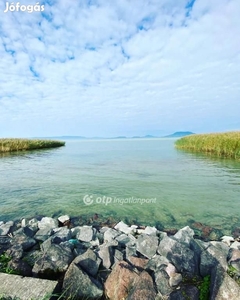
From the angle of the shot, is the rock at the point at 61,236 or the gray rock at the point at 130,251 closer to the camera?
the gray rock at the point at 130,251

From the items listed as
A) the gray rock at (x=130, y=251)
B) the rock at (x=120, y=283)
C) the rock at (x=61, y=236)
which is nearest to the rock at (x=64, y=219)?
the rock at (x=61, y=236)

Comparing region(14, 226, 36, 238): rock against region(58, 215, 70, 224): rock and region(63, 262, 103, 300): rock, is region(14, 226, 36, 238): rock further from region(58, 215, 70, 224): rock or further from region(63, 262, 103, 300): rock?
region(63, 262, 103, 300): rock

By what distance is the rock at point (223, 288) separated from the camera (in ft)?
7.73

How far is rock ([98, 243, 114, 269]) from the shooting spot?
3.36 m

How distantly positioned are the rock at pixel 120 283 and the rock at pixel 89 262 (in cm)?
32

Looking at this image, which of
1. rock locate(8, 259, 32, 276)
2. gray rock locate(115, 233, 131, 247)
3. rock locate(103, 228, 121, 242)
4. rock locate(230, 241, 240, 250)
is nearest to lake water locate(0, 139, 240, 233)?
rock locate(230, 241, 240, 250)

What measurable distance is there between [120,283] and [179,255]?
103 centimetres

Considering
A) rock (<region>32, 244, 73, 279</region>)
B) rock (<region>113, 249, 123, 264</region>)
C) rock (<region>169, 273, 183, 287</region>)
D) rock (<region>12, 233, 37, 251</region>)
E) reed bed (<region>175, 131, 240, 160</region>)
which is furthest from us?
reed bed (<region>175, 131, 240, 160</region>)

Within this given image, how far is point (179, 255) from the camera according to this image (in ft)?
10.6

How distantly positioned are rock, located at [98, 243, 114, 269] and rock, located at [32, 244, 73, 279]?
501 mm

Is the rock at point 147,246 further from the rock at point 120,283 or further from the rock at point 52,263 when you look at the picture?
the rock at point 52,263

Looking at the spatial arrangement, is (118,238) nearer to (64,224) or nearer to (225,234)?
(64,224)

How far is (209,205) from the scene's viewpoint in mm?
6738

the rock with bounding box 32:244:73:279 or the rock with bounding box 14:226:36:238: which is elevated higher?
the rock with bounding box 32:244:73:279
